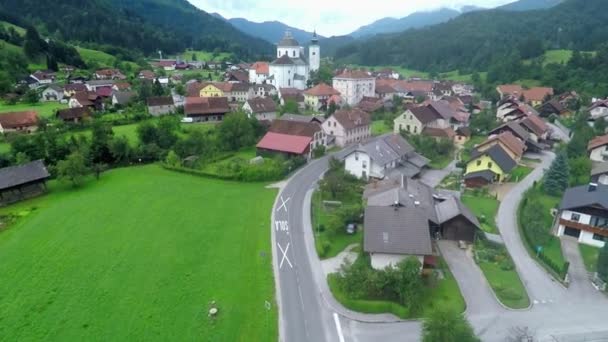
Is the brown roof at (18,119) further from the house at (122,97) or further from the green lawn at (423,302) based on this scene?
the green lawn at (423,302)

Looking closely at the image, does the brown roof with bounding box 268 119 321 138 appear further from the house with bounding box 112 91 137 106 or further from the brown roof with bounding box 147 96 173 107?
the house with bounding box 112 91 137 106

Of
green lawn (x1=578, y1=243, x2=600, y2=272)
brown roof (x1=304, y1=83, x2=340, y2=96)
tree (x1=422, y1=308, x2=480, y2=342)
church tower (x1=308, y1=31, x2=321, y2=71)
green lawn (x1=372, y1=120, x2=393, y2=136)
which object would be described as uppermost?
church tower (x1=308, y1=31, x2=321, y2=71)

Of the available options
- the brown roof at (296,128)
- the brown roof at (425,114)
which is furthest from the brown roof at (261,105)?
the brown roof at (425,114)

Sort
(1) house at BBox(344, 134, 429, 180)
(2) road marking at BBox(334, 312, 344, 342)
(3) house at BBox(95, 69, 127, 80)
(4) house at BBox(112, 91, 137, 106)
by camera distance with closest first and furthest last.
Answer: (2) road marking at BBox(334, 312, 344, 342)
(1) house at BBox(344, 134, 429, 180)
(4) house at BBox(112, 91, 137, 106)
(3) house at BBox(95, 69, 127, 80)

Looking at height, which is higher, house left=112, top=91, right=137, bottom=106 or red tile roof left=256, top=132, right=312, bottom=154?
house left=112, top=91, right=137, bottom=106

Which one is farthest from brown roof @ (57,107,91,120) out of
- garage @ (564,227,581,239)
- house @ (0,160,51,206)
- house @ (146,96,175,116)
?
garage @ (564,227,581,239)

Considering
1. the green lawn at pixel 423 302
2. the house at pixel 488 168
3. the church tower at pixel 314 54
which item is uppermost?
the church tower at pixel 314 54

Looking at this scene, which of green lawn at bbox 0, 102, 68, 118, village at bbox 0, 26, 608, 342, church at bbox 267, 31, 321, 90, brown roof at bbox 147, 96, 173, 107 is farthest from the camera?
church at bbox 267, 31, 321, 90

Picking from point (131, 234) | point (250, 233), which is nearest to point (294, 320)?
point (250, 233)
